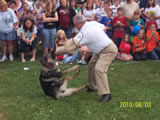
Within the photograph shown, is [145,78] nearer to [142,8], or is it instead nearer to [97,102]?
[97,102]

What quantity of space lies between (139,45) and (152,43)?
0.53 meters

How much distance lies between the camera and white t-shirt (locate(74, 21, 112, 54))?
16.7 ft

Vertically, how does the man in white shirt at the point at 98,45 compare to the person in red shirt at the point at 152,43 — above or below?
above

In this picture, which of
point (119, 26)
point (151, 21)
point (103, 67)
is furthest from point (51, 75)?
point (151, 21)

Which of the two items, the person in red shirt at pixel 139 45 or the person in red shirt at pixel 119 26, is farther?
the person in red shirt at pixel 119 26

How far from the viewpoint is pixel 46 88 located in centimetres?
580

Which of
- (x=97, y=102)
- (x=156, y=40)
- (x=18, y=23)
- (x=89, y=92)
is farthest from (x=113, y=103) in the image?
(x=18, y=23)

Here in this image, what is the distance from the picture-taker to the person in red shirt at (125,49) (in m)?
9.88

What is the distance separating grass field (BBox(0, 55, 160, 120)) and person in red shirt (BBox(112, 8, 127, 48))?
2290 mm

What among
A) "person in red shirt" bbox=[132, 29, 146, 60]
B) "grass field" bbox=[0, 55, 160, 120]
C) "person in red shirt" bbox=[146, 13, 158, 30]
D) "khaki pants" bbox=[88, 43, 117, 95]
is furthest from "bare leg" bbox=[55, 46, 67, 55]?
"person in red shirt" bbox=[146, 13, 158, 30]

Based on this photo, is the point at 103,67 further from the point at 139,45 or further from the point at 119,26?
the point at 119,26

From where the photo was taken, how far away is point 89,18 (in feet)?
34.2
